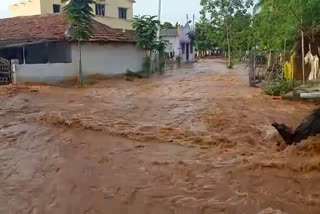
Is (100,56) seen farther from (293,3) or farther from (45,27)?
(293,3)

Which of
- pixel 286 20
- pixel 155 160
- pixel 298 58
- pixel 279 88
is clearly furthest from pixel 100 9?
pixel 155 160

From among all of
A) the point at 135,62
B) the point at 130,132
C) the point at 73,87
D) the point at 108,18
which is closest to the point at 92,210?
the point at 130,132

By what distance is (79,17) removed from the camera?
20.2 m

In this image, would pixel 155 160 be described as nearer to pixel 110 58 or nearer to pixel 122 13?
pixel 110 58

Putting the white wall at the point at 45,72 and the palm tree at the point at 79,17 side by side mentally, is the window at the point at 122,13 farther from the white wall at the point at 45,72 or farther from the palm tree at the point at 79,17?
the palm tree at the point at 79,17

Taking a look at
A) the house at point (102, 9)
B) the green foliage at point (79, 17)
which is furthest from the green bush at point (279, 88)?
the house at point (102, 9)

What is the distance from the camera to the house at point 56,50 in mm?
21719

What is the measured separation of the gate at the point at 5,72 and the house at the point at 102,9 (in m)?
15.7

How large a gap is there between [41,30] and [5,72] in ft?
15.6

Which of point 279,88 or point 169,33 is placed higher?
point 169,33

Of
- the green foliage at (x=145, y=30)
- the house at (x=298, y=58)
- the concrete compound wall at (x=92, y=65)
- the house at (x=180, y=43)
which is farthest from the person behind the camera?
the house at (x=180, y=43)

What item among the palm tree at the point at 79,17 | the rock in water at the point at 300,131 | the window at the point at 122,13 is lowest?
the rock in water at the point at 300,131

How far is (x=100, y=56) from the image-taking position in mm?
24750

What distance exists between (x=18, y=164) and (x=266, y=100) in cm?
903
